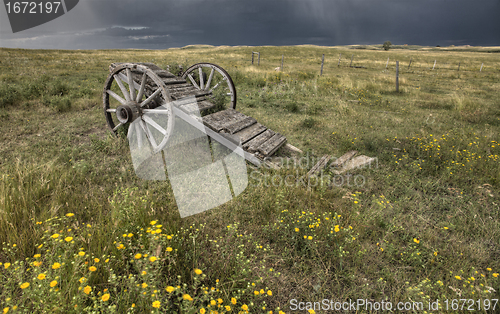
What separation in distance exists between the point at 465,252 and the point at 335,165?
2.35 metres

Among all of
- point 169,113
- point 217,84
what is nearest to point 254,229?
point 169,113

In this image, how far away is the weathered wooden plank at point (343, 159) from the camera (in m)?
4.75

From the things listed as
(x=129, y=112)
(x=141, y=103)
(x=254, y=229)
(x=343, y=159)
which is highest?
(x=141, y=103)

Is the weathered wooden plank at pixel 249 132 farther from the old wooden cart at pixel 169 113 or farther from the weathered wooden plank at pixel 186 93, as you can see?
the weathered wooden plank at pixel 186 93

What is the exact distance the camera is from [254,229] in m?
2.91

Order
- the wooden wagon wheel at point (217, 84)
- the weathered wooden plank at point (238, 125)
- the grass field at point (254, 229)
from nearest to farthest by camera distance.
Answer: the grass field at point (254, 229), the weathered wooden plank at point (238, 125), the wooden wagon wheel at point (217, 84)

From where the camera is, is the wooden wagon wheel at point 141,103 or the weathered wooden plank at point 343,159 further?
the weathered wooden plank at point 343,159

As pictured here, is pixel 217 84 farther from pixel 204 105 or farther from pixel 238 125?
pixel 238 125

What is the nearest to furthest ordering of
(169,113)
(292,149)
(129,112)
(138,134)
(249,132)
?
(169,113)
(129,112)
(138,134)
(249,132)
(292,149)

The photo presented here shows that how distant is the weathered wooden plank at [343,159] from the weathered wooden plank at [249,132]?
166 cm

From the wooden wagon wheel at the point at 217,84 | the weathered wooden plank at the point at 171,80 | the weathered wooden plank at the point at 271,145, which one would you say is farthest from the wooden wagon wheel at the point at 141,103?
the weathered wooden plank at the point at 271,145

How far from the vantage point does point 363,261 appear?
2615 mm

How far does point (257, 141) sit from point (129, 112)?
2546mm

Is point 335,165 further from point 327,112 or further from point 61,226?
point 61,226
